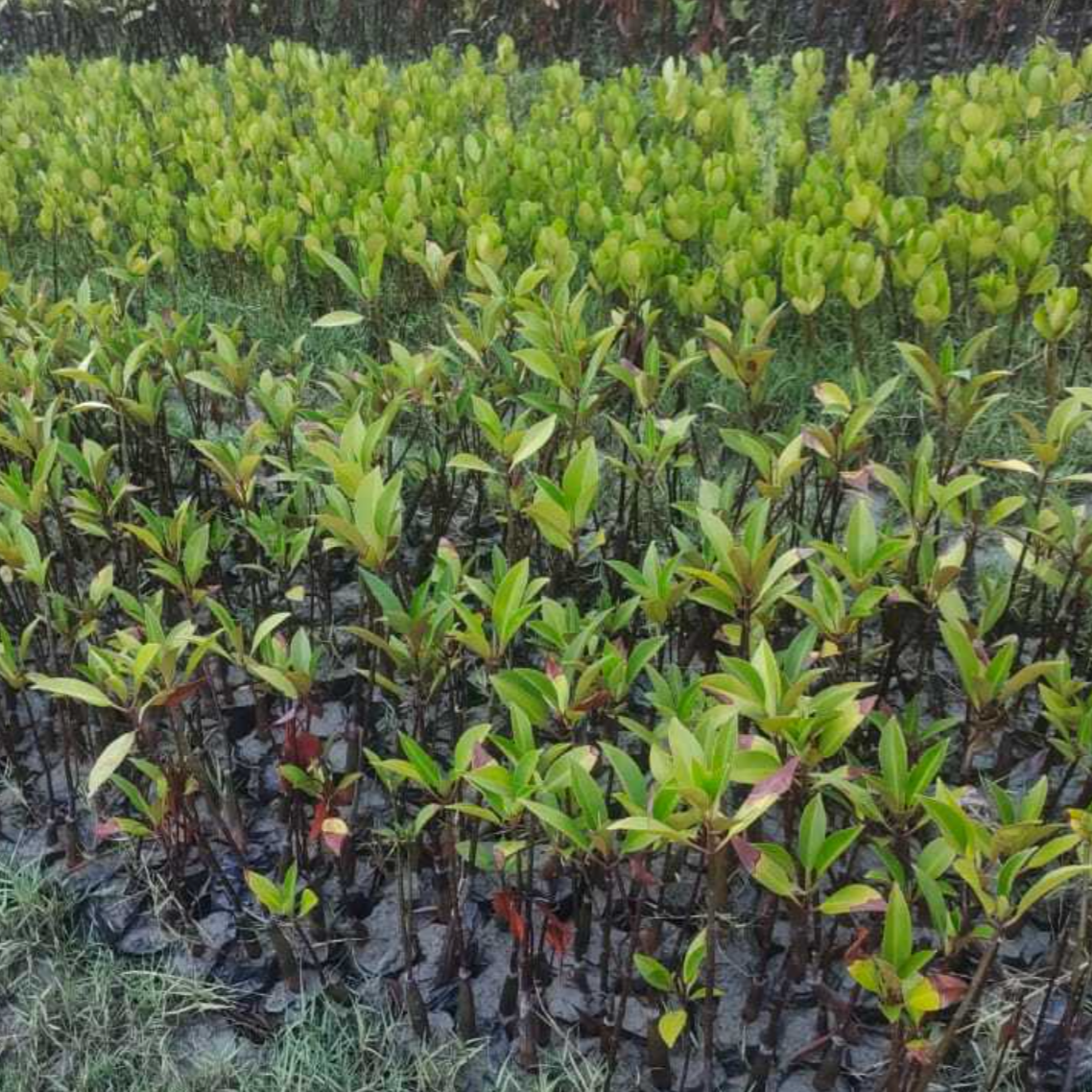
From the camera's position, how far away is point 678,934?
78.9 inches

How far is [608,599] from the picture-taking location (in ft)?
7.22

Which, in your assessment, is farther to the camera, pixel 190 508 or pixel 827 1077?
pixel 190 508

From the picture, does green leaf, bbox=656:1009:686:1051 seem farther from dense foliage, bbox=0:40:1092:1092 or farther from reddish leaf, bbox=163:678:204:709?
reddish leaf, bbox=163:678:204:709

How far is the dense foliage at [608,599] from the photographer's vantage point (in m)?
1.70

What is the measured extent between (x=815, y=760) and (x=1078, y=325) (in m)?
2.34

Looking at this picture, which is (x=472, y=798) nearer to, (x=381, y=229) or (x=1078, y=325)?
(x=381, y=229)

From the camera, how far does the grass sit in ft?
6.20

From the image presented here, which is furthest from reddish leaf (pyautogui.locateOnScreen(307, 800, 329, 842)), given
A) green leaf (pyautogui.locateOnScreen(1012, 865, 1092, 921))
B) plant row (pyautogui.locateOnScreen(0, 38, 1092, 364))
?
plant row (pyautogui.locateOnScreen(0, 38, 1092, 364))

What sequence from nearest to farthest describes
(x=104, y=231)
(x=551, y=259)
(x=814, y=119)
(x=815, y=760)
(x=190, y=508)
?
(x=815, y=760), (x=190, y=508), (x=551, y=259), (x=104, y=231), (x=814, y=119)

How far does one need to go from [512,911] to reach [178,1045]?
0.70 metres

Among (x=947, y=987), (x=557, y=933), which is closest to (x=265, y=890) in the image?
(x=557, y=933)

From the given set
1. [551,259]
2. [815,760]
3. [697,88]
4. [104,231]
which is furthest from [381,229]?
[815,760]

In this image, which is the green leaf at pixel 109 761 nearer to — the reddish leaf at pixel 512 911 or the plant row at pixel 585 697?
the plant row at pixel 585 697

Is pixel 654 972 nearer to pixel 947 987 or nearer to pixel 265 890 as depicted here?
pixel 947 987
